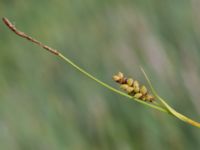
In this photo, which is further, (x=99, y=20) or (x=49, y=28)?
(x=49, y=28)

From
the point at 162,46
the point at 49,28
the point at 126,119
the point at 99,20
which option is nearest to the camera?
the point at 126,119

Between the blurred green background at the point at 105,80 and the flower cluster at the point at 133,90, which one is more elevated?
the flower cluster at the point at 133,90

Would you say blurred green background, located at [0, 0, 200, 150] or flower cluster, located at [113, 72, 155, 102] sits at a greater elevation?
flower cluster, located at [113, 72, 155, 102]

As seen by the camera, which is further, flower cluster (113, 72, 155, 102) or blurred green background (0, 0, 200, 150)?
blurred green background (0, 0, 200, 150)

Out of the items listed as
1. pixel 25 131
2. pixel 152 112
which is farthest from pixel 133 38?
pixel 25 131

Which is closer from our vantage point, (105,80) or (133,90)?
(133,90)

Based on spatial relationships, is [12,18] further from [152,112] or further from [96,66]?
[152,112]

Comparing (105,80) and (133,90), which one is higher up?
(133,90)

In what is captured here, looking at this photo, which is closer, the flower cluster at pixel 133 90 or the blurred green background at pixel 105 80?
the flower cluster at pixel 133 90
